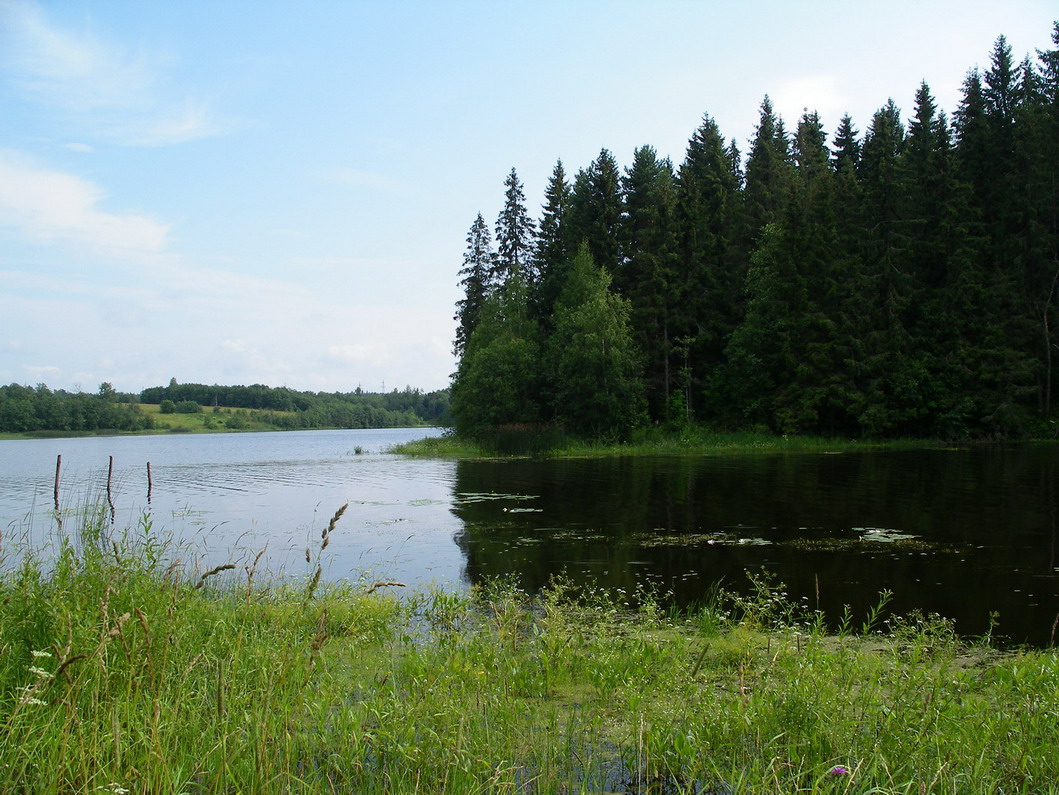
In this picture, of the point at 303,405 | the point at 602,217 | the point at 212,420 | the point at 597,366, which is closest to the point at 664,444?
the point at 597,366

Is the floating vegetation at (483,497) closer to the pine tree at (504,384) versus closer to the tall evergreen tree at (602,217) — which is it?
the pine tree at (504,384)

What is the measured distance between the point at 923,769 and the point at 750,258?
46.1 metres

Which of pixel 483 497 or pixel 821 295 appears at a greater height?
pixel 821 295

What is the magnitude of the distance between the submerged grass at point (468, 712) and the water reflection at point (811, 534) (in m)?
1.72

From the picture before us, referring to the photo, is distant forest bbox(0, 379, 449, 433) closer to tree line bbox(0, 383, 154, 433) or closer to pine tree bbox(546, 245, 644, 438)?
tree line bbox(0, 383, 154, 433)

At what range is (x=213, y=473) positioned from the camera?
106 feet

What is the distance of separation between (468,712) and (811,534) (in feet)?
35.8

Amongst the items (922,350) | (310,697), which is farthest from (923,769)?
(922,350)

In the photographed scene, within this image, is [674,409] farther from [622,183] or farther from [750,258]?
[622,183]

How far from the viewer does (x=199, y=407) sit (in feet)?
439

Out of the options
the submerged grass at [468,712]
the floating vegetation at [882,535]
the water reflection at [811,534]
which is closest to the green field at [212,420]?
the water reflection at [811,534]

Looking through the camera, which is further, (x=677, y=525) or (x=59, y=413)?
(x=59, y=413)

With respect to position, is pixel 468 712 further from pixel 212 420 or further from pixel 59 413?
pixel 212 420

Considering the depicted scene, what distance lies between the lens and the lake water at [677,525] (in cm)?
979
